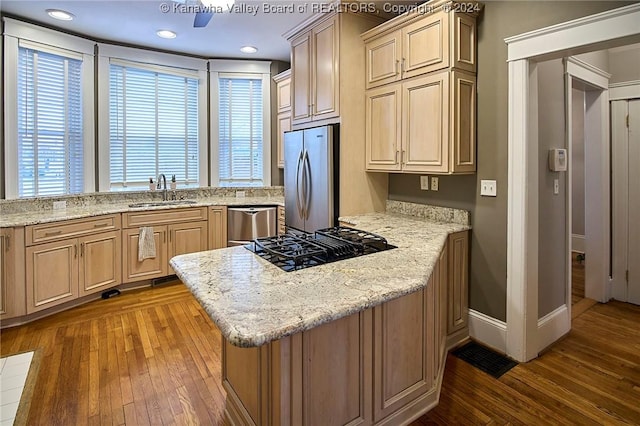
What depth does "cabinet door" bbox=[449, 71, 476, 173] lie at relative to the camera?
254 centimetres

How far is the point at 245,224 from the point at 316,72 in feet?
6.40

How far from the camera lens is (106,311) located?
11.4 feet

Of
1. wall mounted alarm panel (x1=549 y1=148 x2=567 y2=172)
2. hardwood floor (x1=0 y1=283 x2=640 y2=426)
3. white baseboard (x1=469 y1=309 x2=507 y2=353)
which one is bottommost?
hardwood floor (x1=0 y1=283 x2=640 y2=426)

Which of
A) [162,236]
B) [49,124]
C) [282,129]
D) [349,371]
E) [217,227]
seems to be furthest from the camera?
[282,129]

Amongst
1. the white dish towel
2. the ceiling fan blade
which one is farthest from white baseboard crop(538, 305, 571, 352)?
the white dish towel

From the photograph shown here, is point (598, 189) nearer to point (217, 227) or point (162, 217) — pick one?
point (217, 227)

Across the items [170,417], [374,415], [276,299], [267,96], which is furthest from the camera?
[267,96]

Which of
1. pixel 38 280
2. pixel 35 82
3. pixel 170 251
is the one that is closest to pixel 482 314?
pixel 170 251

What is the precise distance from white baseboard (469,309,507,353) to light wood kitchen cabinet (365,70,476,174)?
1099 millimetres

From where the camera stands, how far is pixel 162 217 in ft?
13.3

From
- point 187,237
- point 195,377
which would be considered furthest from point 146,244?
point 195,377

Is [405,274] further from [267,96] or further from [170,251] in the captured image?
[267,96]

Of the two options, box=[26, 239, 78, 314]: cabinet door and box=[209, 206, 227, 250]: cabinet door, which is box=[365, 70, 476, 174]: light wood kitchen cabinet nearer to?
box=[209, 206, 227, 250]: cabinet door

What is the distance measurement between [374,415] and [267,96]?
4.23 meters
